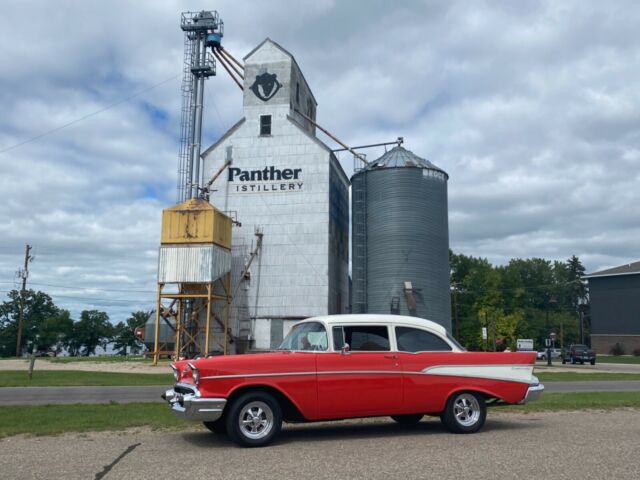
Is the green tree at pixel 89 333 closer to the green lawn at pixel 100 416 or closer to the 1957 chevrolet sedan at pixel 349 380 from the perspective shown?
the green lawn at pixel 100 416

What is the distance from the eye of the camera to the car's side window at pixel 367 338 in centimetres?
912

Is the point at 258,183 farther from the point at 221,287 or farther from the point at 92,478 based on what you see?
the point at 92,478

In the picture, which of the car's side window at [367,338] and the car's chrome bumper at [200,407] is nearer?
the car's chrome bumper at [200,407]

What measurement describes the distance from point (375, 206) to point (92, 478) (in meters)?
34.3

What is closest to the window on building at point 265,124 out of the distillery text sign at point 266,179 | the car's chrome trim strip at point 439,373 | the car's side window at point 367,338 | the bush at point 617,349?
the distillery text sign at point 266,179

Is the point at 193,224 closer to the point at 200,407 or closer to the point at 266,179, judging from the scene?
the point at 266,179

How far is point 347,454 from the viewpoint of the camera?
7.52 meters

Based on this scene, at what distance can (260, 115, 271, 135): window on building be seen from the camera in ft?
140

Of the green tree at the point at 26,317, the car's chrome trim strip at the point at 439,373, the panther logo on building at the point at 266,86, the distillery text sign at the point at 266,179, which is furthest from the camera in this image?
the green tree at the point at 26,317

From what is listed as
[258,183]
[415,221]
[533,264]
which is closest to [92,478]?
[415,221]

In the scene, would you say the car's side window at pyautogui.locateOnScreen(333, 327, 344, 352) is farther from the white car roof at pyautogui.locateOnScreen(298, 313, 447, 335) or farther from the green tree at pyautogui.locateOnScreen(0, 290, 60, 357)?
the green tree at pyautogui.locateOnScreen(0, 290, 60, 357)

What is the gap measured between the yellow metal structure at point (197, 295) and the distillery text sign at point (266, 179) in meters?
3.26

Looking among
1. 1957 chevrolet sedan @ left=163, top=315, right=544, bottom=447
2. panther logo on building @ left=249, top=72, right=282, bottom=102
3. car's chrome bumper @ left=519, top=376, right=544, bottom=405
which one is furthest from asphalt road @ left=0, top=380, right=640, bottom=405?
panther logo on building @ left=249, top=72, right=282, bottom=102

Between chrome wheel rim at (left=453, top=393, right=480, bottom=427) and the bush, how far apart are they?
251ft
